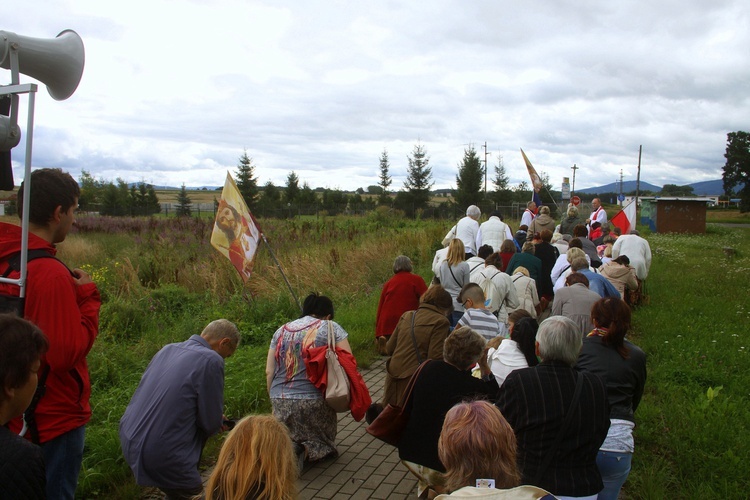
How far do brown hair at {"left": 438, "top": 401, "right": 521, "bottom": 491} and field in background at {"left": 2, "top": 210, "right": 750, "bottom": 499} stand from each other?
2651 mm

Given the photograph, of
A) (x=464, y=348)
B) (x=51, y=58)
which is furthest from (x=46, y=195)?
(x=464, y=348)

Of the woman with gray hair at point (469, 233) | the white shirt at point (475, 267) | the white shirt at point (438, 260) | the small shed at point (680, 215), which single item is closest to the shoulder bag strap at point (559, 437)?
the white shirt at point (475, 267)

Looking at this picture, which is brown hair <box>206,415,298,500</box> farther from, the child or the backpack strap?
the child

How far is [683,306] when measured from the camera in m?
10.5

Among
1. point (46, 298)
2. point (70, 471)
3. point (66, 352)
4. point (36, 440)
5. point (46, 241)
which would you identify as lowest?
point (70, 471)

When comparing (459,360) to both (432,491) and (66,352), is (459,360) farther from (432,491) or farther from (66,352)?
(66,352)

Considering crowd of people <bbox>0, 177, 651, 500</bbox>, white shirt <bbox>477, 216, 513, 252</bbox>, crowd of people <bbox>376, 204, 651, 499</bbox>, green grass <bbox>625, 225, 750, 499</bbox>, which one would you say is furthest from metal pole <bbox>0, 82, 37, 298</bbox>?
white shirt <bbox>477, 216, 513, 252</bbox>

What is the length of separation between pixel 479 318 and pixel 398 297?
1679mm

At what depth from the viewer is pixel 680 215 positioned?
35062 mm

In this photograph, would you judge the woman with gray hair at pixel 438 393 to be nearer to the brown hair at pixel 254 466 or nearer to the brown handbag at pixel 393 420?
the brown handbag at pixel 393 420

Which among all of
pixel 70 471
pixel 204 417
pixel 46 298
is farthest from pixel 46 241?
pixel 204 417

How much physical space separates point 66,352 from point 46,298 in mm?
256

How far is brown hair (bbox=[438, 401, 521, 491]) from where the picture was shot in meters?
2.25

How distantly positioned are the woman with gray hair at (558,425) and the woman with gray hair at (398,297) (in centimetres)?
379
